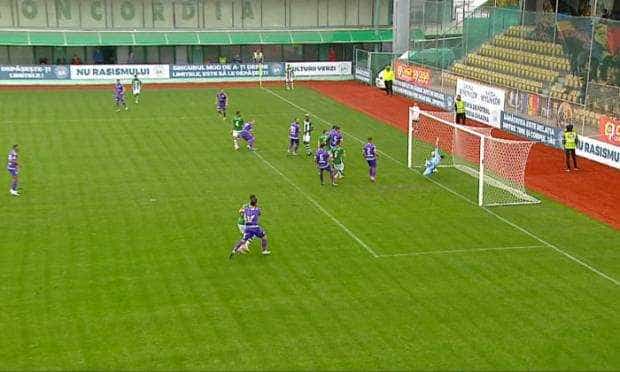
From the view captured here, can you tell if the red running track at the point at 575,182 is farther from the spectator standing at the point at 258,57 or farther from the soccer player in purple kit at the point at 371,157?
the spectator standing at the point at 258,57

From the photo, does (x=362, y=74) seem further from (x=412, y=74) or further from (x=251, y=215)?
(x=251, y=215)

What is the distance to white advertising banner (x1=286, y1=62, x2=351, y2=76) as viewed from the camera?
65562 mm

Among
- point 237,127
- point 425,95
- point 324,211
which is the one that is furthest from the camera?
point 425,95

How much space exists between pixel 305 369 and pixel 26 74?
162 feet

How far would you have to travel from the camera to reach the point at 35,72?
60500mm

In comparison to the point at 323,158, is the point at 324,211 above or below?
below

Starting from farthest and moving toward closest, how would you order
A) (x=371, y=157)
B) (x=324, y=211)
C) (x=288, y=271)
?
(x=371, y=157) → (x=324, y=211) → (x=288, y=271)

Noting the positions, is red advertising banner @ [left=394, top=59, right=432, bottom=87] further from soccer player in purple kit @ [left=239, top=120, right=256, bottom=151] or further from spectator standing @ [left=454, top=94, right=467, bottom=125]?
soccer player in purple kit @ [left=239, top=120, right=256, bottom=151]

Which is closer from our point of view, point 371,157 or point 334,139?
point 371,157

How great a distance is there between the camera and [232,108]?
165 ft

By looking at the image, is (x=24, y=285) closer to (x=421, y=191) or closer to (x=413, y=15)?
(x=421, y=191)

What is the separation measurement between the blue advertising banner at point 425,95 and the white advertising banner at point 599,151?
12.7m

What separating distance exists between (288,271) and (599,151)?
20.3 metres

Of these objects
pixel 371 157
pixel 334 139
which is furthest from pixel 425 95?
pixel 371 157
